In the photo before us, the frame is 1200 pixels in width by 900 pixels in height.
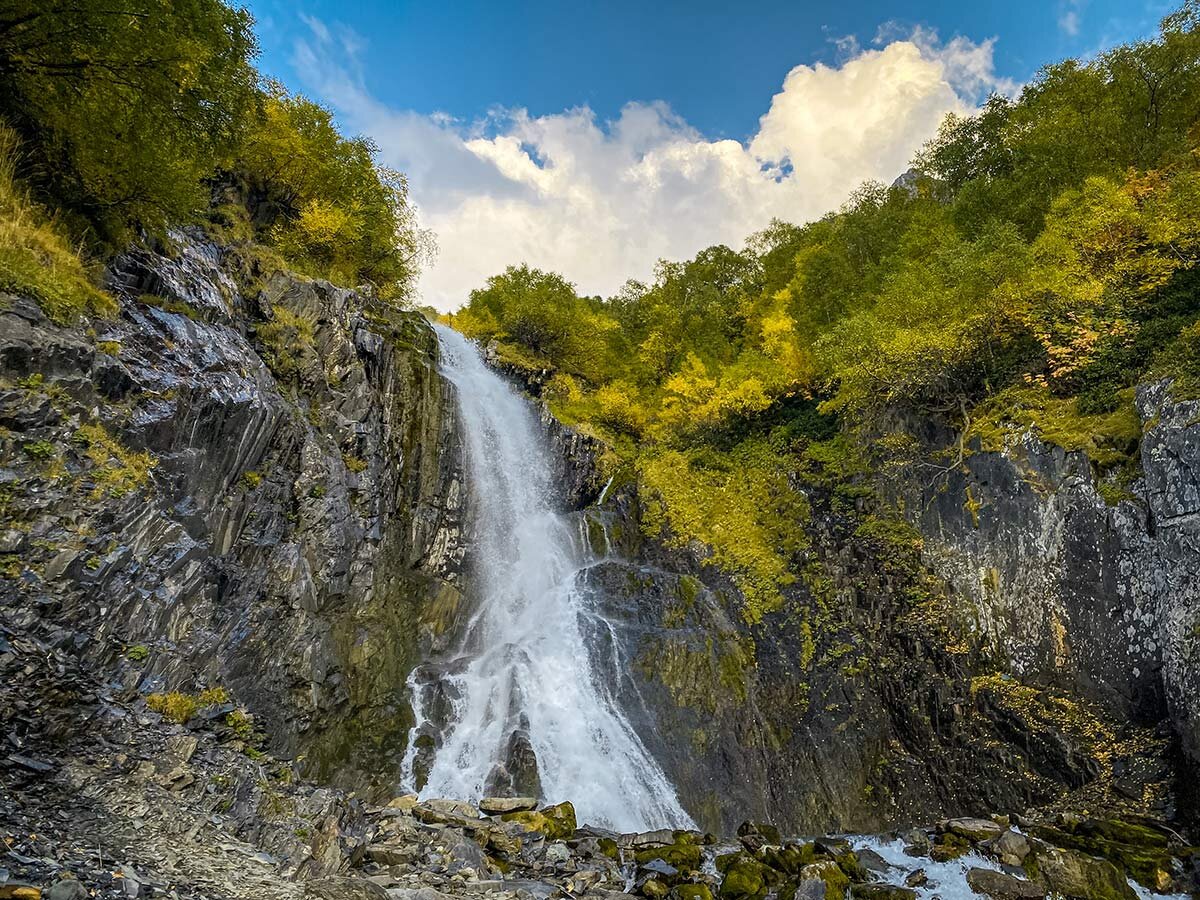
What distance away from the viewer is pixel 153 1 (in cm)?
834

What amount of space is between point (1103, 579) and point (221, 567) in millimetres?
18456

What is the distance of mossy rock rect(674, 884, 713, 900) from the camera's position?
29.5ft

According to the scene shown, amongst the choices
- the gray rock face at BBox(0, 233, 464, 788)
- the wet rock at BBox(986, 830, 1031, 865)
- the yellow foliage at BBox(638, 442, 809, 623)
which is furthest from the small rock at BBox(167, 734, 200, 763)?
the yellow foliage at BBox(638, 442, 809, 623)

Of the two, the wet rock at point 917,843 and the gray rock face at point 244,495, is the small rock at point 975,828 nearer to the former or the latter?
the wet rock at point 917,843

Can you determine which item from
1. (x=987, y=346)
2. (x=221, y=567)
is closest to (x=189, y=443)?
(x=221, y=567)

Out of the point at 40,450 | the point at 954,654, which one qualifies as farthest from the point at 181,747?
the point at 954,654

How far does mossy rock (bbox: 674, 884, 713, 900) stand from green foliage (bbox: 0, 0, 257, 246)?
15084 mm

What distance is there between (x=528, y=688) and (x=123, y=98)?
14.4 metres

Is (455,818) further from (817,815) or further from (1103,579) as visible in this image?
(1103,579)

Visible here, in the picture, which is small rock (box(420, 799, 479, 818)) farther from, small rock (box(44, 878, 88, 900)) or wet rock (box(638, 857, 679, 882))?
small rock (box(44, 878, 88, 900))

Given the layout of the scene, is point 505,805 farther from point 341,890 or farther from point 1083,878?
point 1083,878

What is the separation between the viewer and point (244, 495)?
12109 mm

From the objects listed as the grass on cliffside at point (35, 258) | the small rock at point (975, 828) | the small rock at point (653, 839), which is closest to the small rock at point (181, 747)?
the grass on cliffside at point (35, 258)

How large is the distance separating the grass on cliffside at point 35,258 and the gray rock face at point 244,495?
15.2 inches
